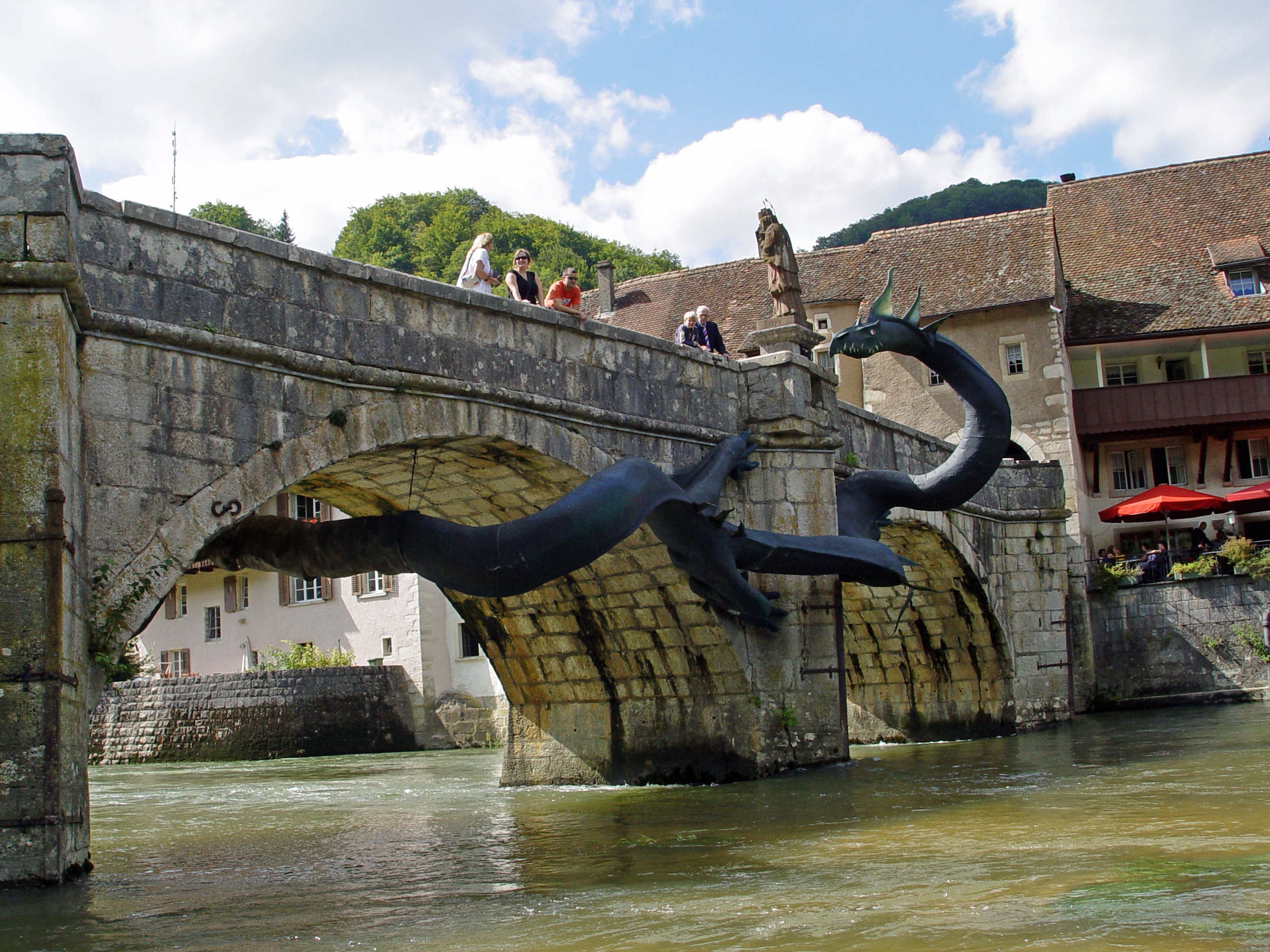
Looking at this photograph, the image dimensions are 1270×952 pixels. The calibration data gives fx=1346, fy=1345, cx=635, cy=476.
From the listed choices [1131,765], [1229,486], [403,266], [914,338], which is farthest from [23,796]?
[403,266]

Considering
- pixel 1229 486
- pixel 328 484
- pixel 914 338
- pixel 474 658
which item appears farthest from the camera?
pixel 1229 486

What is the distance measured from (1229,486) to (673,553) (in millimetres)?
22338

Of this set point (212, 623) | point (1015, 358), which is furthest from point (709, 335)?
point (212, 623)

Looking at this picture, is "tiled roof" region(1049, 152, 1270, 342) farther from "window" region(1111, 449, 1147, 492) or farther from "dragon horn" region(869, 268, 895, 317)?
"dragon horn" region(869, 268, 895, 317)

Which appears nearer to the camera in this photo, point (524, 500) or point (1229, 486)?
point (524, 500)

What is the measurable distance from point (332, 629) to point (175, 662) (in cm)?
632

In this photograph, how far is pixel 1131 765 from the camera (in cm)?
1203

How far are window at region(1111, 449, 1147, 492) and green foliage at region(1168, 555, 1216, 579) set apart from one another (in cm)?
539

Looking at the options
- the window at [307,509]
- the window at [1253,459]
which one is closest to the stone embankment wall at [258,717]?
the window at [307,509]

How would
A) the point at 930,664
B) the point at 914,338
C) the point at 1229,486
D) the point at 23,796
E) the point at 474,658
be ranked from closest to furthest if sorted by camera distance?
1. the point at 23,796
2. the point at 914,338
3. the point at 930,664
4. the point at 474,658
5. the point at 1229,486

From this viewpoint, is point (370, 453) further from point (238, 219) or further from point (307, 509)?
point (238, 219)

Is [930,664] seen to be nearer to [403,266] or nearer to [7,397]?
[7,397]

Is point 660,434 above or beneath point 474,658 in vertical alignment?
above

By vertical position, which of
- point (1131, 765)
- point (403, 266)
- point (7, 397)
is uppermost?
point (403, 266)
